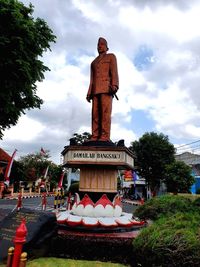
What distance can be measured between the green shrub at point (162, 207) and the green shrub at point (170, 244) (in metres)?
1.57

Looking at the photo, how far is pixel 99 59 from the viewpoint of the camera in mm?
10375

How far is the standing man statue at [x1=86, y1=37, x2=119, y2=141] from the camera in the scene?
9.95m

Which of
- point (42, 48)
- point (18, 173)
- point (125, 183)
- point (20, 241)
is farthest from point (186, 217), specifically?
point (125, 183)

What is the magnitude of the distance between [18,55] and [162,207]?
8764 millimetres

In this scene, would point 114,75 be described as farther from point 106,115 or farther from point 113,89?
point 106,115

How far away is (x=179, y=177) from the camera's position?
3628 cm

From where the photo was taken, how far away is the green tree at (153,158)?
42.0 m

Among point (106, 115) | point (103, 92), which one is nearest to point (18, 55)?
point (103, 92)

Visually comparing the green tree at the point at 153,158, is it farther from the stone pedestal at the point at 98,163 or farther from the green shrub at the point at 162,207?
the green shrub at the point at 162,207

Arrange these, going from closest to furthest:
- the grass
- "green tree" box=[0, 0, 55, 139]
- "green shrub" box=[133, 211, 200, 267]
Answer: "green shrub" box=[133, 211, 200, 267]
the grass
"green tree" box=[0, 0, 55, 139]

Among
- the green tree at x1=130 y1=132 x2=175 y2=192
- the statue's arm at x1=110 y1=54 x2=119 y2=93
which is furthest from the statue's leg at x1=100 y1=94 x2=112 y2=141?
the green tree at x1=130 y1=132 x2=175 y2=192

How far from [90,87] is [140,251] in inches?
246

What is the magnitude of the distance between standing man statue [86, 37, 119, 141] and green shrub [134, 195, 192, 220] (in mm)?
2886

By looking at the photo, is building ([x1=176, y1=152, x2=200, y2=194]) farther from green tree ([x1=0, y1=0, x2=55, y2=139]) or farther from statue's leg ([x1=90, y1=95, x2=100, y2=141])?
statue's leg ([x1=90, y1=95, x2=100, y2=141])
